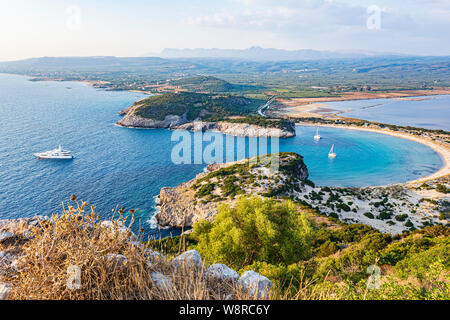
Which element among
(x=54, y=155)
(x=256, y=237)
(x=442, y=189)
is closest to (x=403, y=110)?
(x=442, y=189)

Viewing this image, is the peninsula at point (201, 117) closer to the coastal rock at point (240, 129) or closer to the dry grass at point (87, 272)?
the coastal rock at point (240, 129)

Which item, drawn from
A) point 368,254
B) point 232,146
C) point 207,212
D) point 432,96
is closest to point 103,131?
point 232,146

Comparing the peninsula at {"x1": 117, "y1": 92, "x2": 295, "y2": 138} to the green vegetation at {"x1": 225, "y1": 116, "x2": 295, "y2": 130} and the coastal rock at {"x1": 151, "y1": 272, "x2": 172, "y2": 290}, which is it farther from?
the coastal rock at {"x1": 151, "y1": 272, "x2": 172, "y2": 290}

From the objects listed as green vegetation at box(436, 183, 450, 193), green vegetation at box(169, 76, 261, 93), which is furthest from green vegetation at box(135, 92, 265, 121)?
green vegetation at box(436, 183, 450, 193)

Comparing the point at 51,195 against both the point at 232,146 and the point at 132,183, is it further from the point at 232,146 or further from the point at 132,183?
the point at 232,146

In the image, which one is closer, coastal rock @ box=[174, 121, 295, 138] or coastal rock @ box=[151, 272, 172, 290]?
coastal rock @ box=[151, 272, 172, 290]
